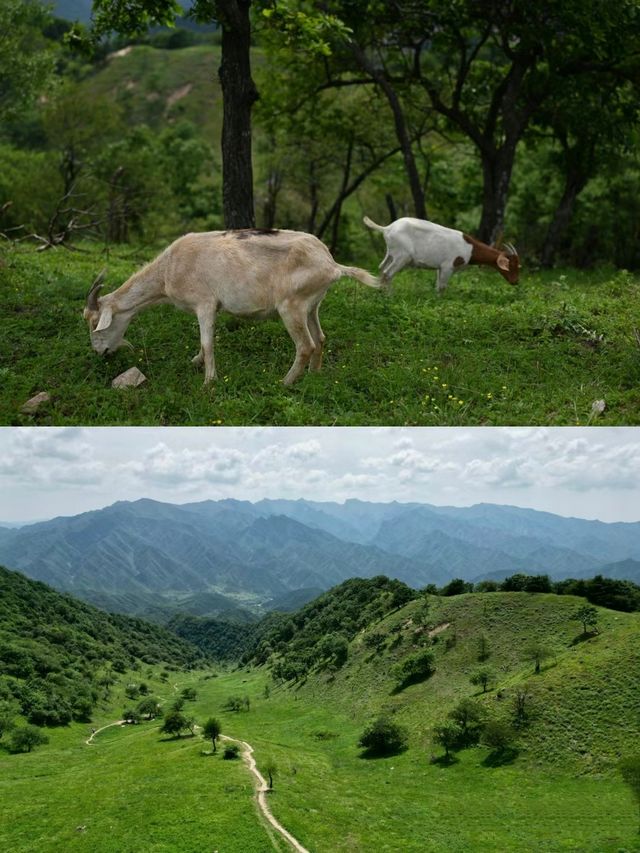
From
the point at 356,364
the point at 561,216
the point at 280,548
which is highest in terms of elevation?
the point at 561,216

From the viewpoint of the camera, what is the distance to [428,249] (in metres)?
11.5

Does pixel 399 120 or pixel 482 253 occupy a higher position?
pixel 399 120

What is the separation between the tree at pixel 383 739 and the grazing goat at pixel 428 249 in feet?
23.3

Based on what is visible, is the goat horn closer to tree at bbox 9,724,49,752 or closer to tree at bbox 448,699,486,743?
tree at bbox 9,724,49,752

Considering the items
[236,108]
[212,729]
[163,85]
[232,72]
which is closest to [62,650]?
[212,729]

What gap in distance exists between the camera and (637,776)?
470cm

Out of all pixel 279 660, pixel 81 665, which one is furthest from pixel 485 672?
pixel 81 665

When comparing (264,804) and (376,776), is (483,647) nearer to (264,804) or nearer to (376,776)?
(376,776)

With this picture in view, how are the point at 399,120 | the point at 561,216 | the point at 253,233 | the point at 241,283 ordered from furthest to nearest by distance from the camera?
the point at 561,216 → the point at 399,120 → the point at 253,233 → the point at 241,283

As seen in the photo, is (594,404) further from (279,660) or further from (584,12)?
(584,12)

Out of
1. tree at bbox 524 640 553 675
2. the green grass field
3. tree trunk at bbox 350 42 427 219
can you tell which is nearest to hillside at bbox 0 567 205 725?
the green grass field

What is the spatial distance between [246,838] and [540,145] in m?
23.1

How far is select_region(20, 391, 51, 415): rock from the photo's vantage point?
24.6 ft

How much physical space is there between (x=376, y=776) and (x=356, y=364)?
14.3 feet
